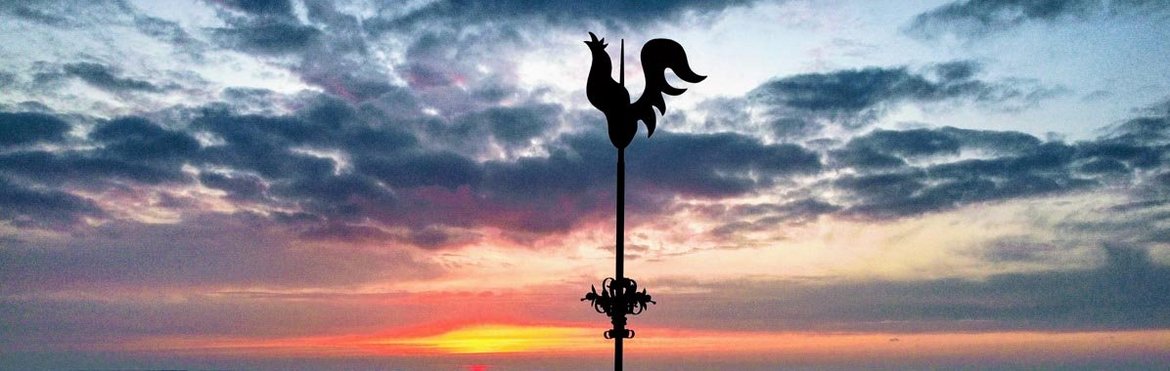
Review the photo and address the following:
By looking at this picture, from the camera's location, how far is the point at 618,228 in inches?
412

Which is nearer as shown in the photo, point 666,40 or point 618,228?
point 618,228

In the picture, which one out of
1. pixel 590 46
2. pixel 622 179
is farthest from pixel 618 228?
pixel 590 46

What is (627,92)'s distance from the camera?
11000mm

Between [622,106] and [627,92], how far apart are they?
0.22m

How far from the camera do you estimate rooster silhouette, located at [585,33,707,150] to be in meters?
10.8

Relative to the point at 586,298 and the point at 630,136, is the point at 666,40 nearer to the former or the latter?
the point at 630,136

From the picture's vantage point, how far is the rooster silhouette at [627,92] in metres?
10.8

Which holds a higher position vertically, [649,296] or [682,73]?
[682,73]

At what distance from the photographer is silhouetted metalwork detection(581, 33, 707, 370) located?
10.2 metres

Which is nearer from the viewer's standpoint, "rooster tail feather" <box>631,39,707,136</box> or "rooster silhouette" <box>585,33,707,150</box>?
"rooster silhouette" <box>585,33,707,150</box>

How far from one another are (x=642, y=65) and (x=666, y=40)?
0.41 m

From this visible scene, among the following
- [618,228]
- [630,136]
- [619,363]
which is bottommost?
[619,363]

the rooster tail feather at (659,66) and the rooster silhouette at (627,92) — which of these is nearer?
the rooster silhouette at (627,92)

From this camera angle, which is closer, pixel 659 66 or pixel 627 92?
pixel 627 92
